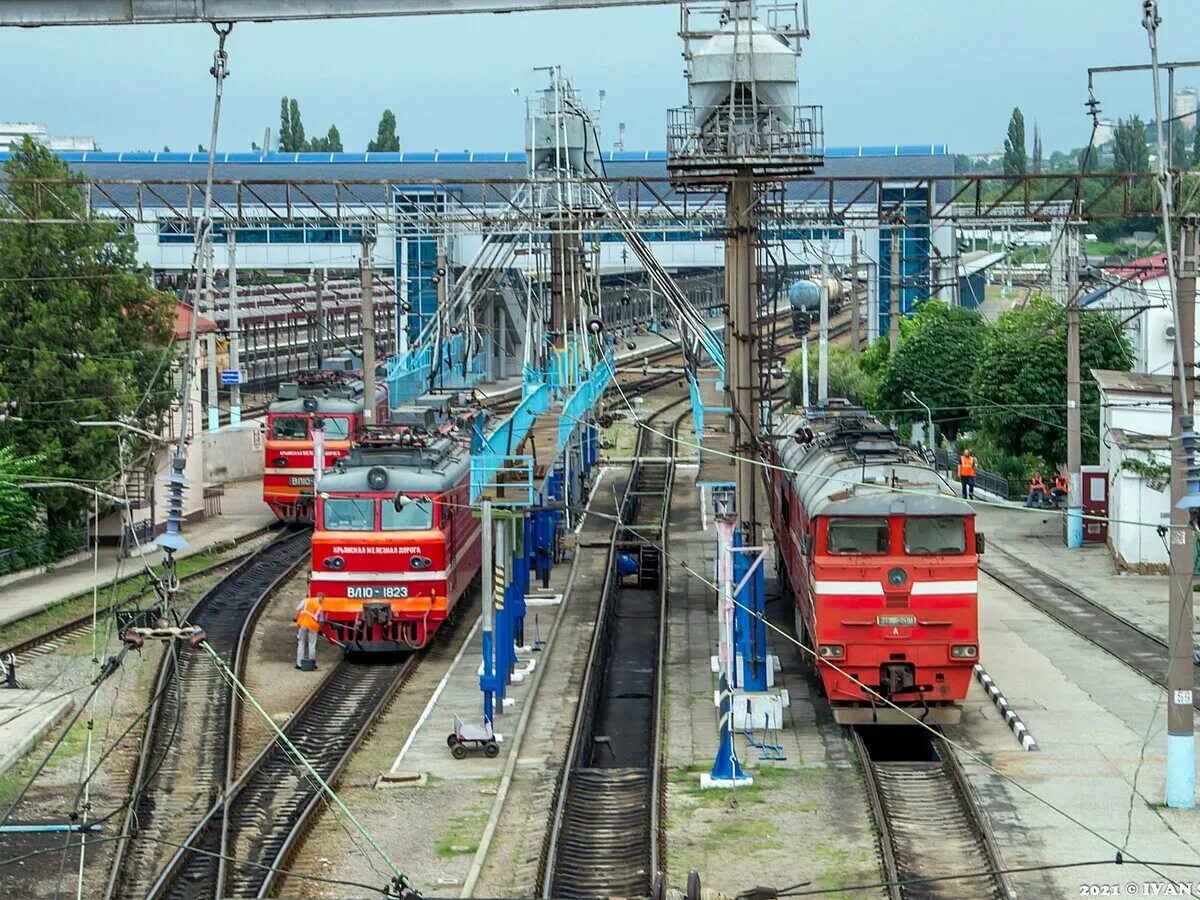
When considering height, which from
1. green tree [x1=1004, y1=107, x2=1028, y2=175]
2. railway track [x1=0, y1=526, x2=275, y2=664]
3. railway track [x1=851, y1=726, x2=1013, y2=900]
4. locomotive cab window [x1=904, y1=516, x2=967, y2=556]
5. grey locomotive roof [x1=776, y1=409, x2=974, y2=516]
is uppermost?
green tree [x1=1004, y1=107, x2=1028, y2=175]

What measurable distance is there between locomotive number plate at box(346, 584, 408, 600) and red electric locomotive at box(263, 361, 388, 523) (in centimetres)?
1179

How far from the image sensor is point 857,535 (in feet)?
71.3

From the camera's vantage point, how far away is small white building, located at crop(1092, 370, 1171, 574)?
3569 centimetres

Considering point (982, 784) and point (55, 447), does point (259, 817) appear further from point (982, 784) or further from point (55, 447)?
point (55, 447)

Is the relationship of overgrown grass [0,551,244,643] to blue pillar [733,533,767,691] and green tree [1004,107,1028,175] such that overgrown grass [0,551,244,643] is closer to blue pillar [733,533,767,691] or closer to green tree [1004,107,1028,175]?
blue pillar [733,533,767,691]

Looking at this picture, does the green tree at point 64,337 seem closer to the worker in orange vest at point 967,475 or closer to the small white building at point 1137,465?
the small white building at point 1137,465

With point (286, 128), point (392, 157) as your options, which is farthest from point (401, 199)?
point (286, 128)

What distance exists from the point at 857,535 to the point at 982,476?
96.7ft

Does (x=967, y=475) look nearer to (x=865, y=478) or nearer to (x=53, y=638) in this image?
(x=865, y=478)

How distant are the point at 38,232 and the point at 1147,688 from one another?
2267 centimetres

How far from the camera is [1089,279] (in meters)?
35.3

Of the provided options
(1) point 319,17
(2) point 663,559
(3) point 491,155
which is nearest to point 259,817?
(1) point 319,17

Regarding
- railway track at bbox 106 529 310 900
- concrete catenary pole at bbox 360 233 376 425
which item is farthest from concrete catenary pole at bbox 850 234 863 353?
railway track at bbox 106 529 310 900

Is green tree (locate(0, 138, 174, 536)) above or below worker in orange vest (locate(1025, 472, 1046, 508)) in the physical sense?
above
